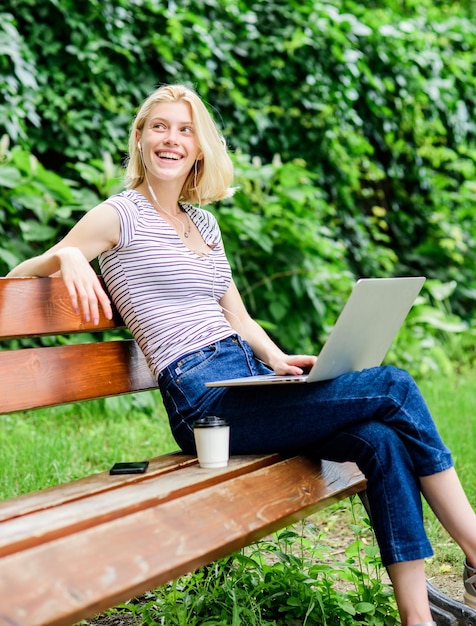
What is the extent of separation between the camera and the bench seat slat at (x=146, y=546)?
1.19 metres

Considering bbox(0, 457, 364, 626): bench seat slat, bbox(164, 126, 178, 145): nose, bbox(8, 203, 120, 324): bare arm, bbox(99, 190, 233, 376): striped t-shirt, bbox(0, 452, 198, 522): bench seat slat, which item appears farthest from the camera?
bbox(164, 126, 178, 145): nose

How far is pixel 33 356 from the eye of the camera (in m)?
2.11

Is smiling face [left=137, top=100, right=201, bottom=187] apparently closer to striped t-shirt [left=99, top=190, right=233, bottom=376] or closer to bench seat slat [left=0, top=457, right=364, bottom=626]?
striped t-shirt [left=99, top=190, right=233, bottom=376]

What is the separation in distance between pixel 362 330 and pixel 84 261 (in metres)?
0.69

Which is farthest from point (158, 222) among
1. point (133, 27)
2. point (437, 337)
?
point (437, 337)

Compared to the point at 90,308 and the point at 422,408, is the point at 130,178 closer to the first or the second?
the point at 90,308

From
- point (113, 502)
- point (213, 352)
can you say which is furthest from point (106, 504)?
point (213, 352)

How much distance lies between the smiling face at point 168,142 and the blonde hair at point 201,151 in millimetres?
20

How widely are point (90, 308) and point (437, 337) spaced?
15.7ft

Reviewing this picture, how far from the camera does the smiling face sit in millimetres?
2432

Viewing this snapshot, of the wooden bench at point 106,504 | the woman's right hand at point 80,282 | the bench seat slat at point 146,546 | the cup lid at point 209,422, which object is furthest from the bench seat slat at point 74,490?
the woman's right hand at point 80,282

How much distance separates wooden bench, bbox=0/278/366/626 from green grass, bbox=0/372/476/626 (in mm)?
285

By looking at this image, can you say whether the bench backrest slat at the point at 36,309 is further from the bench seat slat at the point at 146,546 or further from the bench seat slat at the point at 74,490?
the bench seat slat at the point at 146,546

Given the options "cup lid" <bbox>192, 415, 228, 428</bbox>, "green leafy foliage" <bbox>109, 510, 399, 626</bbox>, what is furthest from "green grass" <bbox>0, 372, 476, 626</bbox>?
"cup lid" <bbox>192, 415, 228, 428</bbox>
